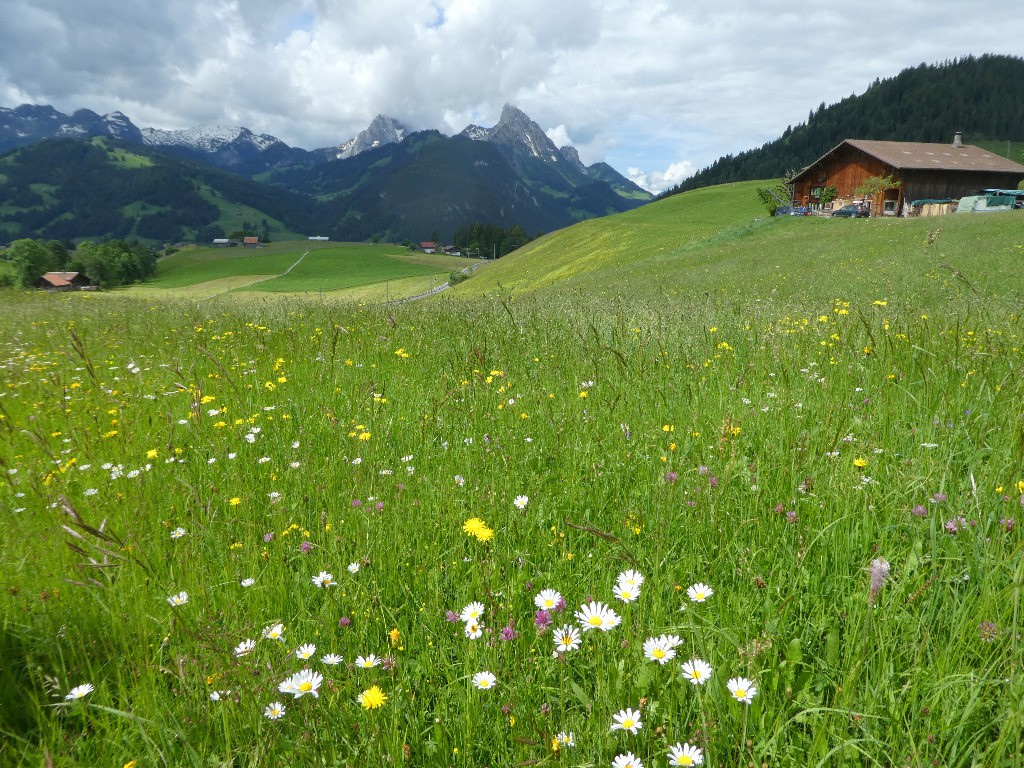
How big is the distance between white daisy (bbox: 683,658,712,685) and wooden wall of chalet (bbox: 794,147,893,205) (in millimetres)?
69825

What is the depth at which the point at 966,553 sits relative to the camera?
239 cm

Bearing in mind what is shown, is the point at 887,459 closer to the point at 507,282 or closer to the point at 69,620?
the point at 69,620

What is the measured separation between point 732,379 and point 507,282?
177 feet

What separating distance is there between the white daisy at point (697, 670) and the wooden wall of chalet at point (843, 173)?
69825mm

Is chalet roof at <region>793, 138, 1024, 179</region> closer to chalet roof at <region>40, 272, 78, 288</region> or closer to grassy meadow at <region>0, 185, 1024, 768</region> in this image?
grassy meadow at <region>0, 185, 1024, 768</region>

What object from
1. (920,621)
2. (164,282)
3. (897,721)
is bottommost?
(897,721)

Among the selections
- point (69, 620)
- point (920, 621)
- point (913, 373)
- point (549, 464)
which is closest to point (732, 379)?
point (913, 373)

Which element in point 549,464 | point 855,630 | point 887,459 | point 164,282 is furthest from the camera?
A: point 164,282

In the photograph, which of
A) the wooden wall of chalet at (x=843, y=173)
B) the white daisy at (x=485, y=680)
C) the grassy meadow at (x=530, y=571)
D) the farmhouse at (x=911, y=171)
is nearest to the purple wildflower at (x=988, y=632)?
the grassy meadow at (x=530, y=571)

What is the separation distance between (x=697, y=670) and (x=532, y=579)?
1041 millimetres

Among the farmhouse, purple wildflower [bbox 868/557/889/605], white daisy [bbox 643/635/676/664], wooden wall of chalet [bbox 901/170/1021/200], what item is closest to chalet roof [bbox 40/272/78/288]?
the farmhouse

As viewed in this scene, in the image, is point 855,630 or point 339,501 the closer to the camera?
point 855,630

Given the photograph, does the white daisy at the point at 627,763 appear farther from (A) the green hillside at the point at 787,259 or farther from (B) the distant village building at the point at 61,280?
(B) the distant village building at the point at 61,280

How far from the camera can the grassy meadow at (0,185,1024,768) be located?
1.78m
